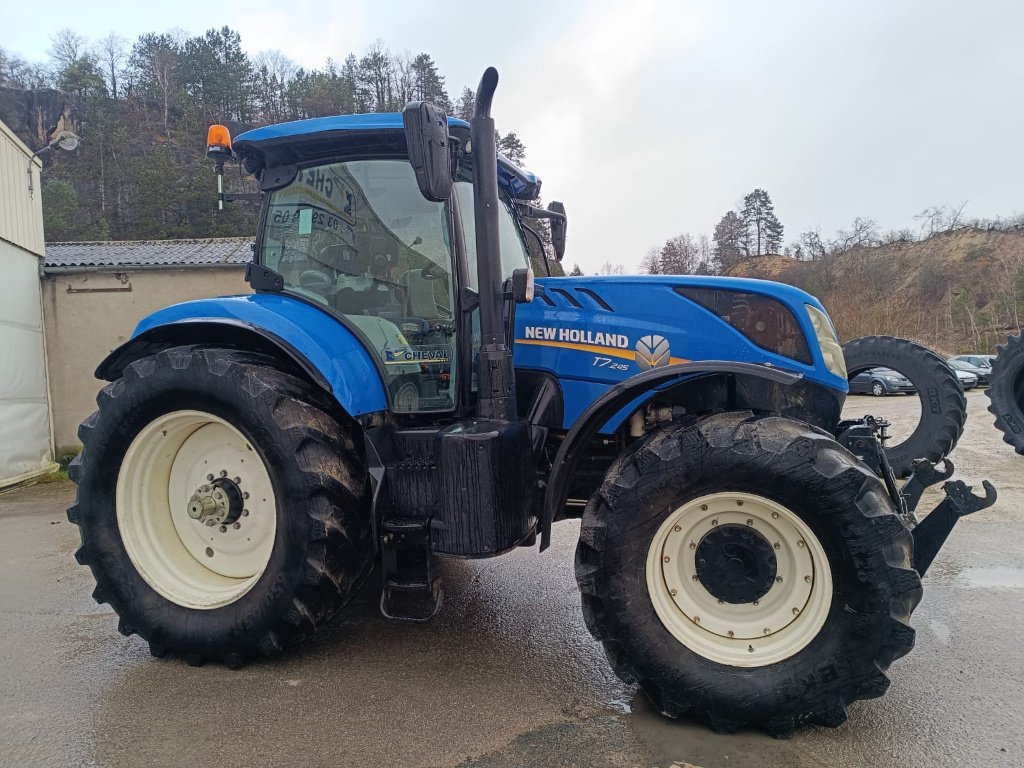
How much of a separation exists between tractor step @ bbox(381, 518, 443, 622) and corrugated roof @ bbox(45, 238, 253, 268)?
978cm

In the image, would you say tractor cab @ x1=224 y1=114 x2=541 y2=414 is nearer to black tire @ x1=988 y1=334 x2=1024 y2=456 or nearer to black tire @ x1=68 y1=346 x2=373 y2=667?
black tire @ x1=68 y1=346 x2=373 y2=667

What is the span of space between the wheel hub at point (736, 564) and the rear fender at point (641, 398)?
0.58m

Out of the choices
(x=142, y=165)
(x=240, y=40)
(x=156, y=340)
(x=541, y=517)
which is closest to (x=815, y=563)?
(x=541, y=517)

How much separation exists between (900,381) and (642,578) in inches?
781

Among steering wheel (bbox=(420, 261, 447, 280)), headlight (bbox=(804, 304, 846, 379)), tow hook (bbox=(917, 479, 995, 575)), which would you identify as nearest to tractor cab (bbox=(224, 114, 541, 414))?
steering wheel (bbox=(420, 261, 447, 280))

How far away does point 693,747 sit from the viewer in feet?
6.99

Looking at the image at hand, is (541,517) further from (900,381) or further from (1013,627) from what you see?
(900,381)

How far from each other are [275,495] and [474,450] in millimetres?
873

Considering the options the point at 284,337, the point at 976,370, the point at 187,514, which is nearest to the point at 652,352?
the point at 284,337

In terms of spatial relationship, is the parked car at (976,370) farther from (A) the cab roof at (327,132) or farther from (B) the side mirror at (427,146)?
(B) the side mirror at (427,146)

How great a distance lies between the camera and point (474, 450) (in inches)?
100

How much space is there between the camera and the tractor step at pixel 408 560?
8.86 ft

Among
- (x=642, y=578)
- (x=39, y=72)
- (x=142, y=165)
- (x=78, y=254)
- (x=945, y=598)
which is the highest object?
(x=39, y=72)

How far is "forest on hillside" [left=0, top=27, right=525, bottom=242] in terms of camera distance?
28.8 meters
